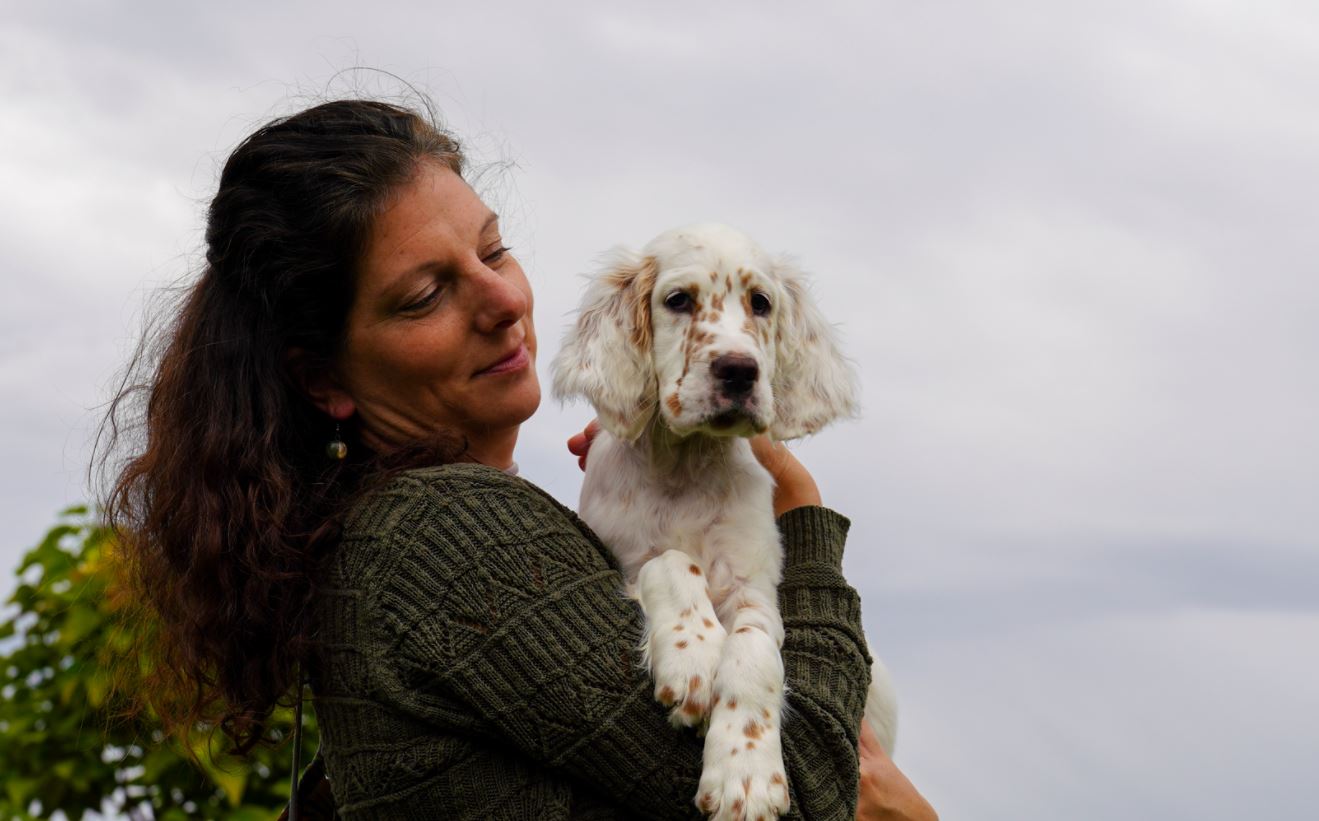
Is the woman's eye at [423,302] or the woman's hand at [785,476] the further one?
the woman's hand at [785,476]

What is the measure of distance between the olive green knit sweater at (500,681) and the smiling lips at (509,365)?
651mm

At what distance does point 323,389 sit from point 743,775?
1745 mm

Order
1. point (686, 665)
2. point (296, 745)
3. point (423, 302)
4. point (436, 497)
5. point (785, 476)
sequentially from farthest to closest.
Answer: point (785, 476) < point (423, 302) < point (296, 745) < point (436, 497) < point (686, 665)

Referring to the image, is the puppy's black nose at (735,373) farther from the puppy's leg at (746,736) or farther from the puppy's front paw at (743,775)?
the puppy's front paw at (743,775)

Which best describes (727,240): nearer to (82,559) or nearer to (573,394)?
(573,394)

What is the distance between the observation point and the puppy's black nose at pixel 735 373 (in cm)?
376

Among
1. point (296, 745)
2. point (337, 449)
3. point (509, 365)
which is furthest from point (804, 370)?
point (296, 745)

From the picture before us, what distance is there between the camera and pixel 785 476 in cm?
415

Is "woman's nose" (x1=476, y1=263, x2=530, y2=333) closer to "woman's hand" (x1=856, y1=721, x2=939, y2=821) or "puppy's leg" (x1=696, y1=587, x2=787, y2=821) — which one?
"puppy's leg" (x1=696, y1=587, x2=787, y2=821)

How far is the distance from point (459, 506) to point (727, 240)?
1298 millimetres

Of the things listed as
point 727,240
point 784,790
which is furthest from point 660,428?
point 784,790

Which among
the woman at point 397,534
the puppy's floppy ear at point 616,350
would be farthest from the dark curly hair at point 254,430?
the puppy's floppy ear at point 616,350

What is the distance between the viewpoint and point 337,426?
404cm

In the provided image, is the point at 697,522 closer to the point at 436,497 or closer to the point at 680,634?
the point at 680,634
